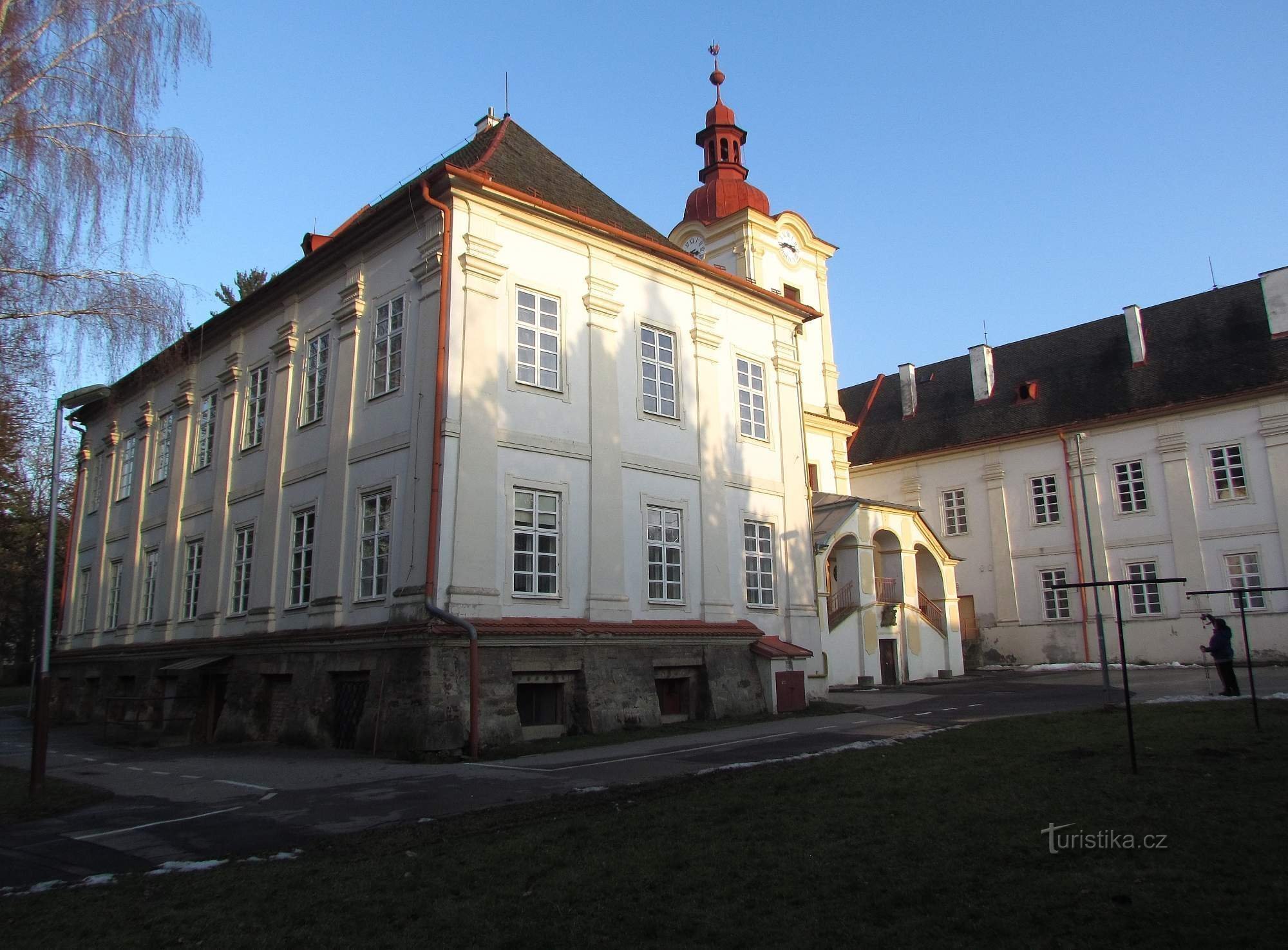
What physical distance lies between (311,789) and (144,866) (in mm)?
3841

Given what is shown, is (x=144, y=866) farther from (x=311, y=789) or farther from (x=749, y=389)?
(x=749, y=389)

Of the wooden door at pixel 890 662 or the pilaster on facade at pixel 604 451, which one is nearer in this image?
the pilaster on facade at pixel 604 451

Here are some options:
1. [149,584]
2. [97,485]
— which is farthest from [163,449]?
[97,485]

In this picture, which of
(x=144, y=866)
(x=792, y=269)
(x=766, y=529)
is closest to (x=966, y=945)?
(x=144, y=866)

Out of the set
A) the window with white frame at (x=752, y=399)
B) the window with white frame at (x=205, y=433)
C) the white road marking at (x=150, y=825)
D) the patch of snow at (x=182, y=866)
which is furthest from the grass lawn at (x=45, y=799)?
the window with white frame at (x=752, y=399)

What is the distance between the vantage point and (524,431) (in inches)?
684

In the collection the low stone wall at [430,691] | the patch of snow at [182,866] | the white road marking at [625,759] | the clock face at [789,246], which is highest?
the clock face at [789,246]

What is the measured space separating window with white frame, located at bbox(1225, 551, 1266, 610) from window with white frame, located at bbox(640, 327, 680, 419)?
23.4 metres

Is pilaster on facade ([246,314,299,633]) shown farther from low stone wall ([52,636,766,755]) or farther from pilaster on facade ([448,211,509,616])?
pilaster on facade ([448,211,509,616])

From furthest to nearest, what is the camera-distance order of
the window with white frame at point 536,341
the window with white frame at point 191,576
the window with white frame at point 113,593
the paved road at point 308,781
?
the window with white frame at point 113,593 < the window with white frame at point 191,576 < the window with white frame at point 536,341 < the paved road at point 308,781

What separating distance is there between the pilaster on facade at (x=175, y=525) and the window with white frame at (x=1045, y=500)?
3096cm

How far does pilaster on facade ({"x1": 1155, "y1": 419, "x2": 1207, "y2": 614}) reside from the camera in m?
33.3

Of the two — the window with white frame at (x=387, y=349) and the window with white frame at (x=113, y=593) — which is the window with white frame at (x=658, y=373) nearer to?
the window with white frame at (x=387, y=349)

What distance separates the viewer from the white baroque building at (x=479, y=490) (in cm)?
1612
